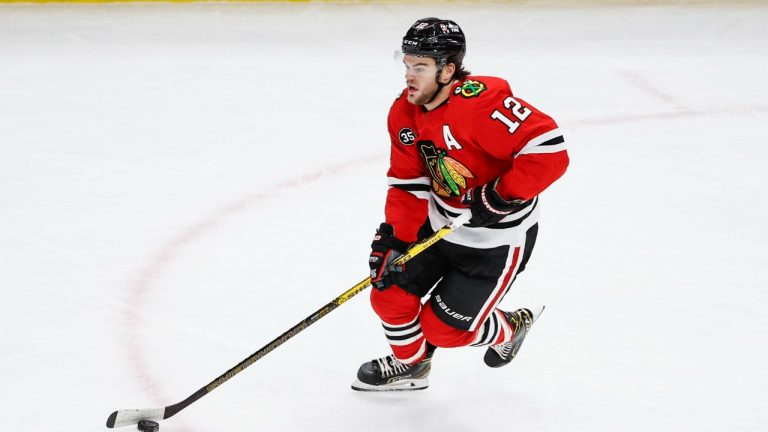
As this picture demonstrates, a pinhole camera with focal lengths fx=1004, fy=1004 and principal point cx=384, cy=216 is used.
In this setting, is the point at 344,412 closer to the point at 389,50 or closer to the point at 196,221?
the point at 196,221

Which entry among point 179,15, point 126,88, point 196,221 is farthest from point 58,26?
point 196,221

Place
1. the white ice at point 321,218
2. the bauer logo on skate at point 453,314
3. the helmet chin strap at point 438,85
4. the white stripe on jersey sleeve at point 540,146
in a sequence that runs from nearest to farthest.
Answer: the white stripe on jersey sleeve at point 540,146 → the helmet chin strap at point 438,85 → the bauer logo on skate at point 453,314 → the white ice at point 321,218

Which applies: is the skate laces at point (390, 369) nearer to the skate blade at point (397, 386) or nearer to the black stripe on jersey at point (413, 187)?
the skate blade at point (397, 386)

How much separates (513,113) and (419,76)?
269 millimetres

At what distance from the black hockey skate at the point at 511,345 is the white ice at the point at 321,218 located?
2.3 inches

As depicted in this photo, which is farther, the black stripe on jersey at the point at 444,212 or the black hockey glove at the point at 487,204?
the black stripe on jersey at the point at 444,212

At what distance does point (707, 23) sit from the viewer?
6.87 metres

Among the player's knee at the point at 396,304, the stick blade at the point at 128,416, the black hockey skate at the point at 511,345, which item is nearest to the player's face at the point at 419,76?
→ the player's knee at the point at 396,304

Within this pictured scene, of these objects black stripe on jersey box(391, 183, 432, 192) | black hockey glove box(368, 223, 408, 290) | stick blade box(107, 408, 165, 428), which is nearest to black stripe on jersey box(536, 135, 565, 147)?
black stripe on jersey box(391, 183, 432, 192)

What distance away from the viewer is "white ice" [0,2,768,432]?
9.53 feet

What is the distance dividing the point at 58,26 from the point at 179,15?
0.79 m

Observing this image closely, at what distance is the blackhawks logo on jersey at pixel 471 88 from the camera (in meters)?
2.60

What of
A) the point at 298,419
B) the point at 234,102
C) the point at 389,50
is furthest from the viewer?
the point at 389,50

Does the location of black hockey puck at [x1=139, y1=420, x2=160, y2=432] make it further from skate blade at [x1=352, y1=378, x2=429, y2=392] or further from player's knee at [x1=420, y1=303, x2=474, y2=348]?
player's knee at [x1=420, y1=303, x2=474, y2=348]
